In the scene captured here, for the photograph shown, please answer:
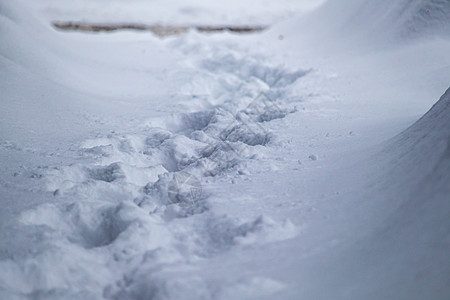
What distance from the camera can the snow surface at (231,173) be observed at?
1302mm

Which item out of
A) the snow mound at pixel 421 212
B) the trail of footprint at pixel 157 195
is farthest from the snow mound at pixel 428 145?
the trail of footprint at pixel 157 195

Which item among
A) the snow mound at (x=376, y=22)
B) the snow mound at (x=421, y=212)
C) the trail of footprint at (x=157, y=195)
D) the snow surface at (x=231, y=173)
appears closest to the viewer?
the snow mound at (x=421, y=212)

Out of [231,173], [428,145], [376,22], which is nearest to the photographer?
[428,145]

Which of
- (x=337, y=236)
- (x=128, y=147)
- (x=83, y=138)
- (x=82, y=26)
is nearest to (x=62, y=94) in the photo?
(x=83, y=138)

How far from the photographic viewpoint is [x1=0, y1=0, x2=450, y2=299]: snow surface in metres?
1.30

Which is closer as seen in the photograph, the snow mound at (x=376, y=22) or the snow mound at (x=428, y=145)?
the snow mound at (x=428, y=145)

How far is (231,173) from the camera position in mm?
2002

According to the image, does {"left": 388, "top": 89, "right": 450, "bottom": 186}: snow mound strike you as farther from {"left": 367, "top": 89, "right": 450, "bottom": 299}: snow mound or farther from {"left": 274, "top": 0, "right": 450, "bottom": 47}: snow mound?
{"left": 274, "top": 0, "right": 450, "bottom": 47}: snow mound

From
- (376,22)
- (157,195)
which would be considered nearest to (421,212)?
(157,195)

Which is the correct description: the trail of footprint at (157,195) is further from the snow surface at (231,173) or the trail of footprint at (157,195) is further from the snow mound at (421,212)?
the snow mound at (421,212)

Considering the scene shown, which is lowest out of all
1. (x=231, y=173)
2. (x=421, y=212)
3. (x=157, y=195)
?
(x=421, y=212)

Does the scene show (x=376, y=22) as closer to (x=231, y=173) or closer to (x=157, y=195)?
(x=231, y=173)

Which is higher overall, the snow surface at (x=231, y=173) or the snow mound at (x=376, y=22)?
the snow mound at (x=376, y=22)

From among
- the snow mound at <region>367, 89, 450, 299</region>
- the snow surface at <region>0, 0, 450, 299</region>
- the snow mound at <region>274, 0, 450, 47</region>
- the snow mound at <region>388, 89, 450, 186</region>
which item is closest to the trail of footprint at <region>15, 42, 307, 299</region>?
the snow surface at <region>0, 0, 450, 299</region>
